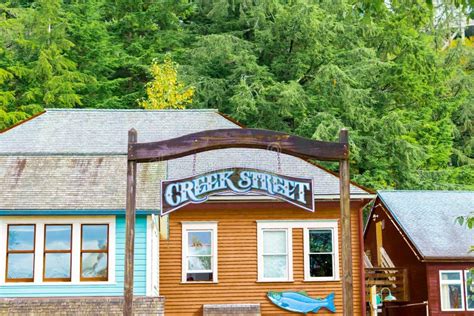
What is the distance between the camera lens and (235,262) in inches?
911

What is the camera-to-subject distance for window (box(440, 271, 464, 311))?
26.2m

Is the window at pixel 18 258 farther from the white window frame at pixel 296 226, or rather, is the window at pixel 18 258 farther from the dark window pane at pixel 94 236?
the white window frame at pixel 296 226

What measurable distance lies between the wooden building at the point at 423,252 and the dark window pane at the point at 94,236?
34.0ft

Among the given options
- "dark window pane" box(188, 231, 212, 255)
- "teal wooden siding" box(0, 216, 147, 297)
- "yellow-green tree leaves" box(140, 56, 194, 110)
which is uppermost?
"yellow-green tree leaves" box(140, 56, 194, 110)

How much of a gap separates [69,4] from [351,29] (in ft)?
51.6

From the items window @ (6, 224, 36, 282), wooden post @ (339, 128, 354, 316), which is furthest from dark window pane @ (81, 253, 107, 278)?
wooden post @ (339, 128, 354, 316)

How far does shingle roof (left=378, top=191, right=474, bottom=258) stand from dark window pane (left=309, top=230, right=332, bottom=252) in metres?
4.20

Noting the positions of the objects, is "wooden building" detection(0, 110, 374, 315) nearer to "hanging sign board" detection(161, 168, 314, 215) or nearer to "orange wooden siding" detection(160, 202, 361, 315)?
"orange wooden siding" detection(160, 202, 361, 315)

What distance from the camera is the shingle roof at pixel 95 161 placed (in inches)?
790

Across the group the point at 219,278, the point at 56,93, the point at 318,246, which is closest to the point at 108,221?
the point at 219,278

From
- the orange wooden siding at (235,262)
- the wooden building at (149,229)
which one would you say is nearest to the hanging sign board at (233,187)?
the wooden building at (149,229)

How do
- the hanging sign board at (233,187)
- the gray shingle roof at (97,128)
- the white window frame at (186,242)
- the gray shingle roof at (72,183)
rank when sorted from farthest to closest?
the gray shingle roof at (97,128) < the white window frame at (186,242) < the gray shingle roof at (72,183) < the hanging sign board at (233,187)

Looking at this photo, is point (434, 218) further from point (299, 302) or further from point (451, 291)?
point (299, 302)

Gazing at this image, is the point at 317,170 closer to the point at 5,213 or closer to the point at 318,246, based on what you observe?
the point at 318,246
